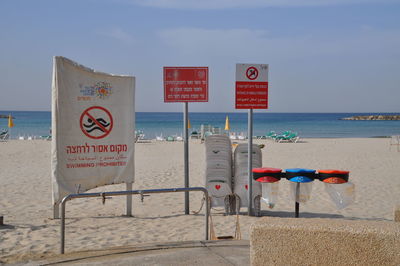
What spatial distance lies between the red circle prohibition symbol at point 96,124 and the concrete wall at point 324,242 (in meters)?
4.22

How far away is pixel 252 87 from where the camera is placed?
6.77 metres

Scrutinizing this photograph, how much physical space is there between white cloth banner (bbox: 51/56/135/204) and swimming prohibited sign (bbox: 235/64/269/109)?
1.76 meters

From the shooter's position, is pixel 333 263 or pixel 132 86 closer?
pixel 333 263

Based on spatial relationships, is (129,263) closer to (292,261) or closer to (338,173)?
(292,261)

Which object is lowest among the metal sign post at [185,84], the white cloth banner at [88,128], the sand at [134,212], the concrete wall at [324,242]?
the sand at [134,212]

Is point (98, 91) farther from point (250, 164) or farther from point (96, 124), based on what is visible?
point (250, 164)

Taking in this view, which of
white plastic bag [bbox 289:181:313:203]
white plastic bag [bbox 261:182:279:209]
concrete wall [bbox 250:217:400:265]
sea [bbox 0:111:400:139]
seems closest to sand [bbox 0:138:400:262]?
white plastic bag [bbox 261:182:279:209]

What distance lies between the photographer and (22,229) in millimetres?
5898

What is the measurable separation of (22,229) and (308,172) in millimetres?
3865

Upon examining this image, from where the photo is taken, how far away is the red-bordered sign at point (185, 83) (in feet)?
22.9

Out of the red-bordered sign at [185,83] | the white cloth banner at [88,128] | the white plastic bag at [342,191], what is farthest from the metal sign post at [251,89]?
the white cloth banner at [88,128]

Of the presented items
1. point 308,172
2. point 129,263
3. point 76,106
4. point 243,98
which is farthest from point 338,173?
point 76,106

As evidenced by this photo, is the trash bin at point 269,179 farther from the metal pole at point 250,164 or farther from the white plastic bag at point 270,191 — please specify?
the metal pole at point 250,164

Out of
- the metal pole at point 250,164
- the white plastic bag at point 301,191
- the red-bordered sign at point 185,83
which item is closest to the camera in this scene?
the white plastic bag at point 301,191
